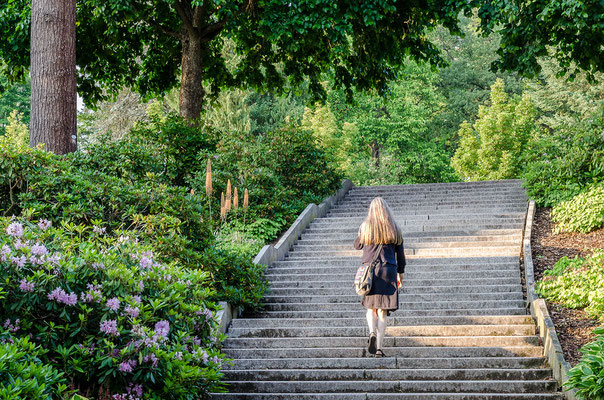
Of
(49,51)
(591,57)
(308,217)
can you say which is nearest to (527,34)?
(591,57)

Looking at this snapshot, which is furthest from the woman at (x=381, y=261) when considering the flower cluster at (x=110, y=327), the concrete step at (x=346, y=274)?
the concrete step at (x=346, y=274)

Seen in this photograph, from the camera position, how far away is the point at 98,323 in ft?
15.5

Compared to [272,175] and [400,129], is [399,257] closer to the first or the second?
[272,175]

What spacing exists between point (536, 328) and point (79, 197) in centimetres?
600

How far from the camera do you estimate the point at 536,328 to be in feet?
27.5

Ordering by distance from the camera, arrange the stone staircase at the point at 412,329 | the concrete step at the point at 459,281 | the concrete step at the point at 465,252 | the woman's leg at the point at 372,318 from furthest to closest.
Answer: the concrete step at the point at 465,252 → the concrete step at the point at 459,281 → the woman's leg at the point at 372,318 → the stone staircase at the point at 412,329

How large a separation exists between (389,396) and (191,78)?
12.2m

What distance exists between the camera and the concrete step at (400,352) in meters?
7.71

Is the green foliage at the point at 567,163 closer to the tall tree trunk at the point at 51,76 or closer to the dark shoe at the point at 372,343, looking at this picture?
the dark shoe at the point at 372,343

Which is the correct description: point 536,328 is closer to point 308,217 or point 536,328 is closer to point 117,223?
point 117,223

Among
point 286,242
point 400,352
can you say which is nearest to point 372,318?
point 400,352

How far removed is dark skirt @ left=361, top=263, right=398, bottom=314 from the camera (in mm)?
7129

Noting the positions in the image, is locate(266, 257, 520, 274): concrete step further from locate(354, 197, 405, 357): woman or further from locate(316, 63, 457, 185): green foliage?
locate(316, 63, 457, 185): green foliage

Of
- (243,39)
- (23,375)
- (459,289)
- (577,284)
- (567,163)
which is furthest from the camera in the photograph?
(243,39)
